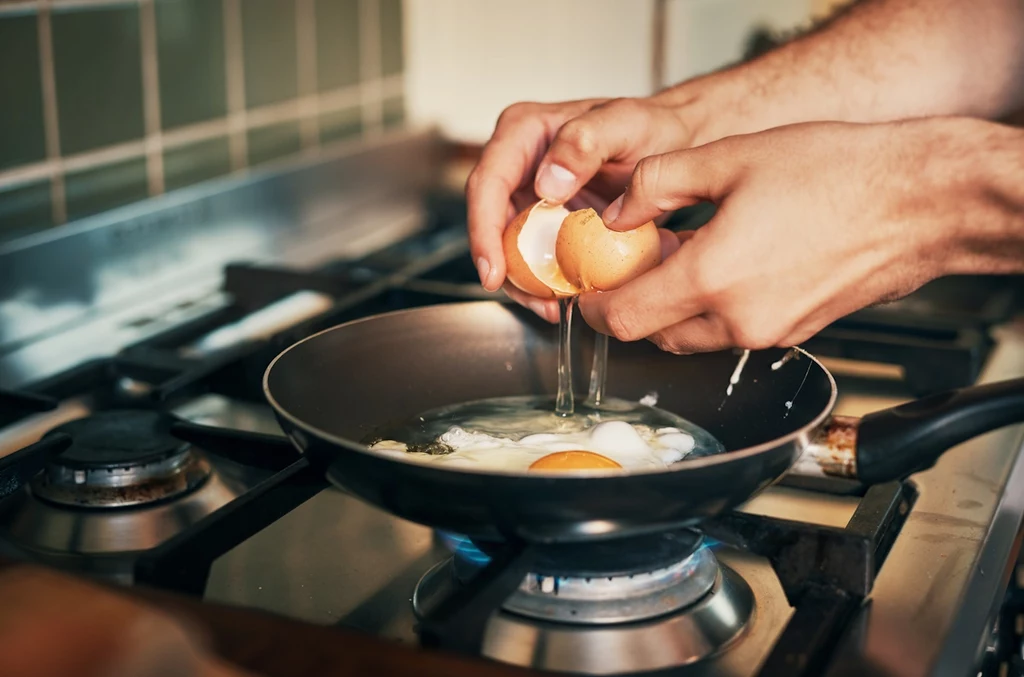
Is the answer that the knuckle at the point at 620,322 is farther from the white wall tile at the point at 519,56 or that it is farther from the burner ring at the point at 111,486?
the white wall tile at the point at 519,56

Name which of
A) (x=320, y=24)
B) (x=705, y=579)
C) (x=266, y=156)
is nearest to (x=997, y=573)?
(x=705, y=579)

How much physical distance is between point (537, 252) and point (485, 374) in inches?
5.9

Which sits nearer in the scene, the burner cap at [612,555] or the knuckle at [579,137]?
the burner cap at [612,555]

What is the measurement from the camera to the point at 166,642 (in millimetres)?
484

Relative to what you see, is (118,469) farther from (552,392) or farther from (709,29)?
(709,29)

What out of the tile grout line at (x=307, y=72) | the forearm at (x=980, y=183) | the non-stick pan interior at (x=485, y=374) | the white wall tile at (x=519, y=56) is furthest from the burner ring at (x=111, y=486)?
the white wall tile at (x=519, y=56)

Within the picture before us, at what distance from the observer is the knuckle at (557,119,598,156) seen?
874 millimetres

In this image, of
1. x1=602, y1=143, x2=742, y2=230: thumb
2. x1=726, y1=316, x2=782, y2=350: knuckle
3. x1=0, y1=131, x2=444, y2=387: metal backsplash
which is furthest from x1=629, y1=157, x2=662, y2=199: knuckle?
x1=0, y1=131, x2=444, y2=387: metal backsplash

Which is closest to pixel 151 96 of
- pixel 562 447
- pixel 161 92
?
pixel 161 92

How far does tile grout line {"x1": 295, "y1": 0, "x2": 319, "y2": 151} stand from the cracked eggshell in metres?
0.77

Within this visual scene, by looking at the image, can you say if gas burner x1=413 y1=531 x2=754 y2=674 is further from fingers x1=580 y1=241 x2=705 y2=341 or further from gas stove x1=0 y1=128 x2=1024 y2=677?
fingers x1=580 y1=241 x2=705 y2=341

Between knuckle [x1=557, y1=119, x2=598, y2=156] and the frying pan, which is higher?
knuckle [x1=557, y1=119, x2=598, y2=156]

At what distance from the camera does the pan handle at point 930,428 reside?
712 millimetres

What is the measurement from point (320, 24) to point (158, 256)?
481 mm
